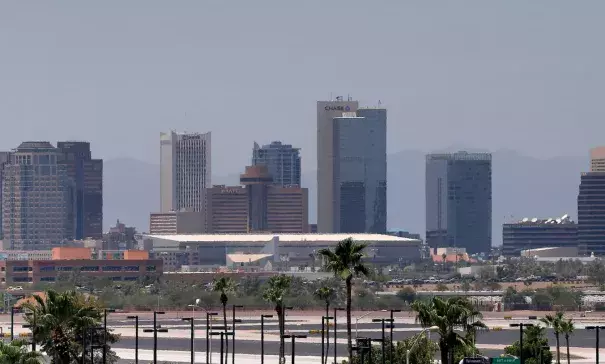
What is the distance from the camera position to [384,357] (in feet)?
473

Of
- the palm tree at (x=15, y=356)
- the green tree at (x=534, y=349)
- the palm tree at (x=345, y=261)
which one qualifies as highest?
the palm tree at (x=345, y=261)

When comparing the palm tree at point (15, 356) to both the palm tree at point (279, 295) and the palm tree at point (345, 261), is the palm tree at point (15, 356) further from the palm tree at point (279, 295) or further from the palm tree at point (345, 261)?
the palm tree at point (279, 295)

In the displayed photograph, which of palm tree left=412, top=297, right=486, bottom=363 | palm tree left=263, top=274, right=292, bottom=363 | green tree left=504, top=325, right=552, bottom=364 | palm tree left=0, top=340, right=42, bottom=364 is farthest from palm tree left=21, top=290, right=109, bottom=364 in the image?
green tree left=504, top=325, right=552, bottom=364

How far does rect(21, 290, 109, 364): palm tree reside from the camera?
11500 cm

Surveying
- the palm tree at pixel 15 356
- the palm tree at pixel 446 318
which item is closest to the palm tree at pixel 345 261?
the palm tree at pixel 446 318

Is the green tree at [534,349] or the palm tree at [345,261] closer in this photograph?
the palm tree at [345,261]

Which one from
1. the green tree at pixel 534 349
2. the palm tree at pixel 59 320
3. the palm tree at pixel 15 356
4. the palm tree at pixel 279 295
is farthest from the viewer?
the palm tree at pixel 279 295

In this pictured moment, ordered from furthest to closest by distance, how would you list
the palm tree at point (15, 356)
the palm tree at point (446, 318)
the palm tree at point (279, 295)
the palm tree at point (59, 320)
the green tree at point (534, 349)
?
the palm tree at point (279, 295) → the green tree at point (534, 349) → the palm tree at point (59, 320) → the palm tree at point (446, 318) → the palm tree at point (15, 356)

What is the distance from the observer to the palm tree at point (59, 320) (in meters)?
115

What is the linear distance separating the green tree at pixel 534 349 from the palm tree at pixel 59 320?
157 ft

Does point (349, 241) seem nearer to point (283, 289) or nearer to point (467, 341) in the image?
point (467, 341)

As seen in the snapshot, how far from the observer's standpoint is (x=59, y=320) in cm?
11519

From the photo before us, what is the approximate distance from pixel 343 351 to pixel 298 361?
651 inches

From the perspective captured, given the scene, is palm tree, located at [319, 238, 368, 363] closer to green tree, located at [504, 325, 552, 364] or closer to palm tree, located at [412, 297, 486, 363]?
palm tree, located at [412, 297, 486, 363]
